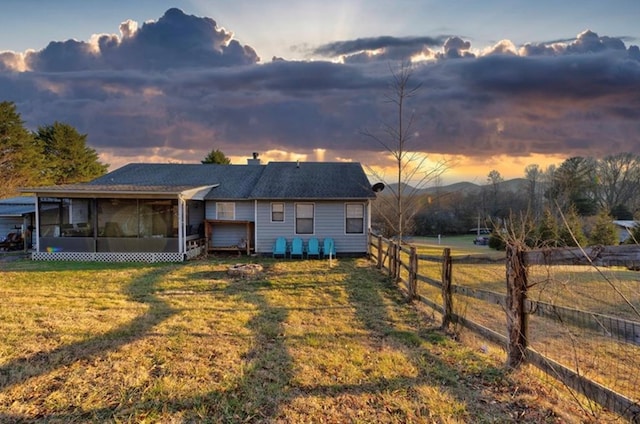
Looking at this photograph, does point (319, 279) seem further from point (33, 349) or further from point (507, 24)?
point (507, 24)

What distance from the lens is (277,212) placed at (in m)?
15.9

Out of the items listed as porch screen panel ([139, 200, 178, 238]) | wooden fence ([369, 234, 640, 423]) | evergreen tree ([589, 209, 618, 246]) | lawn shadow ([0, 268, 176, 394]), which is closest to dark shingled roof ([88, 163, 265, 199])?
porch screen panel ([139, 200, 178, 238])

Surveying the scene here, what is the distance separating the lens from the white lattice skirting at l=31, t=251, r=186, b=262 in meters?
14.2

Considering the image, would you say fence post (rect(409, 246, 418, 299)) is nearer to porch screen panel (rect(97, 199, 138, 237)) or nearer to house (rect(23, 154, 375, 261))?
house (rect(23, 154, 375, 261))

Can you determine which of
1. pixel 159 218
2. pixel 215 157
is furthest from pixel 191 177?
pixel 215 157

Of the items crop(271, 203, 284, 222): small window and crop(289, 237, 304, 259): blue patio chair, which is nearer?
crop(289, 237, 304, 259): blue patio chair

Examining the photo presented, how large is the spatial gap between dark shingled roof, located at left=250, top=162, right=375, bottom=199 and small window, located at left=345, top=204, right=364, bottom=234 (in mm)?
687

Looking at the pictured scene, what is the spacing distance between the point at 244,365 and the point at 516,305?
10.5ft

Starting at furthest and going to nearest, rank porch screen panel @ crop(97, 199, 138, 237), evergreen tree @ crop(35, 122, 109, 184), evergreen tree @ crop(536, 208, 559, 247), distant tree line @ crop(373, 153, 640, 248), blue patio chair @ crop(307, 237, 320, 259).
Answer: evergreen tree @ crop(35, 122, 109, 184) < distant tree line @ crop(373, 153, 640, 248) < blue patio chair @ crop(307, 237, 320, 259) < porch screen panel @ crop(97, 199, 138, 237) < evergreen tree @ crop(536, 208, 559, 247)

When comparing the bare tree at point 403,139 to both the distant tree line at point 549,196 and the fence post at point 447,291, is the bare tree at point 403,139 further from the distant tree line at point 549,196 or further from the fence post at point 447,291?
the distant tree line at point 549,196

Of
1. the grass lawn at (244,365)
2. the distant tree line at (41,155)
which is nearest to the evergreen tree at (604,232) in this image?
the grass lawn at (244,365)

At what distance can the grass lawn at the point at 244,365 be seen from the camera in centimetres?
316

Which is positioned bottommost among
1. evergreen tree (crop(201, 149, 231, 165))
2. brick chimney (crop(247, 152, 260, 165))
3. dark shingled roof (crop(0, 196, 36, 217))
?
dark shingled roof (crop(0, 196, 36, 217))

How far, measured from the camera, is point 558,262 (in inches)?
130
